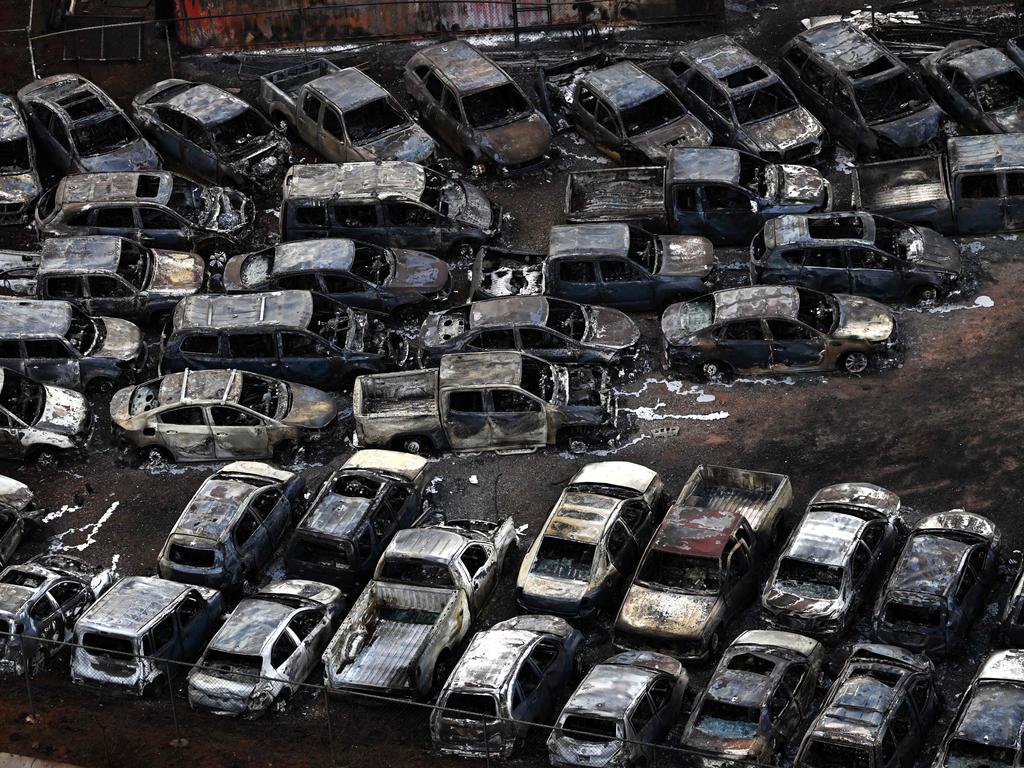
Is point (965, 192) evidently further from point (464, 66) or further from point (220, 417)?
point (220, 417)

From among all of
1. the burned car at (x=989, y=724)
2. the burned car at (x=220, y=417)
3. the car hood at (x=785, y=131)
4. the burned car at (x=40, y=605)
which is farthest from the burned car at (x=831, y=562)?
the burned car at (x=40, y=605)

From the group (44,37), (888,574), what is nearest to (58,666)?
(888,574)

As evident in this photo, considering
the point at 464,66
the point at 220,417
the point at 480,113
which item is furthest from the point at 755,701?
the point at 464,66

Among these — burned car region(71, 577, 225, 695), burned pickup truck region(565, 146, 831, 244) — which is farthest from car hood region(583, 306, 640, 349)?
burned car region(71, 577, 225, 695)

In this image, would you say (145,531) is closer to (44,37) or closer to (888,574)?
(888,574)

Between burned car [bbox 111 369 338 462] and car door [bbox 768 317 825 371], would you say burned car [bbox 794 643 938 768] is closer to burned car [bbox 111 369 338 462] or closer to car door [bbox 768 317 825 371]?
car door [bbox 768 317 825 371]
